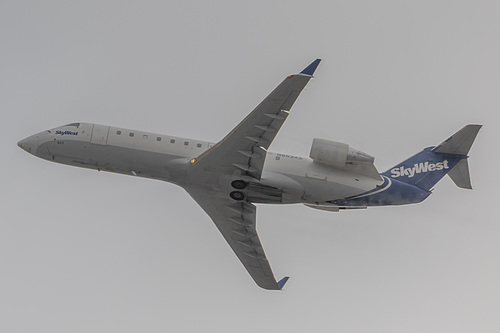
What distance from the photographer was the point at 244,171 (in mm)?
34094

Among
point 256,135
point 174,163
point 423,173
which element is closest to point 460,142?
point 423,173

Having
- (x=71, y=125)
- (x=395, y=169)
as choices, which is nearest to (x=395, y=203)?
(x=395, y=169)

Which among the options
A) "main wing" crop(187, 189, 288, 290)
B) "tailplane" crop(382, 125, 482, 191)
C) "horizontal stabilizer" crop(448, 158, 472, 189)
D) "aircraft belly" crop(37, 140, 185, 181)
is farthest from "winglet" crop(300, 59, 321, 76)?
"horizontal stabilizer" crop(448, 158, 472, 189)

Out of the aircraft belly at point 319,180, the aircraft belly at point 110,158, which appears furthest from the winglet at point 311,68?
the aircraft belly at point 110,158

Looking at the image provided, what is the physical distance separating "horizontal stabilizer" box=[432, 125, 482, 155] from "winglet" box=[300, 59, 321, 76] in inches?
462

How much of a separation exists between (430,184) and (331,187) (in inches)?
250

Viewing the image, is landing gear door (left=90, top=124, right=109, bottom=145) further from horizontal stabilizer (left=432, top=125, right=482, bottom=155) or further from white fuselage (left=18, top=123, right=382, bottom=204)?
horizontal stabilizer (left=432, top=125, right=482, bottom=155)

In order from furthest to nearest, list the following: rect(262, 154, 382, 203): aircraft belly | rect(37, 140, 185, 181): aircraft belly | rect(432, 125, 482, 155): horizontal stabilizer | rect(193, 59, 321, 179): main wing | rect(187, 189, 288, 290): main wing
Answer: rect(187, 189, 288, 290): main wing, rect(432, 125, 482, 155): horizontal stabilizer, rect(37, 140, 185, 181): aircraft belly, rect(262, 154, 382, 203): aircraft belly, rect(193, 59, 321, 179): main wing

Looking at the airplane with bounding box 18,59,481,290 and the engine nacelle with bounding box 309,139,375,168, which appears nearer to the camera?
the airplane with bounding box 18,59,481,290

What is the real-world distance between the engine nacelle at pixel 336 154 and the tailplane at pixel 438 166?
142 inches

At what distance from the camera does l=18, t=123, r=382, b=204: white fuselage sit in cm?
3481

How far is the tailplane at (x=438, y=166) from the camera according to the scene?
36.8 meters

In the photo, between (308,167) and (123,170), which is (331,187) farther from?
(123,170)

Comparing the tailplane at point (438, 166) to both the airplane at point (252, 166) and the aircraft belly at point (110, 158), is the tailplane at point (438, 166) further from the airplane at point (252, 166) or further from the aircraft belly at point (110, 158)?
the aircraft belly at point (110, 158)
